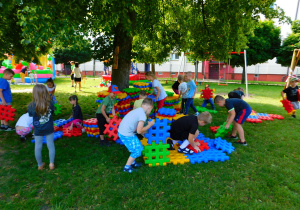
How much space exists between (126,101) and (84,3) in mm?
3166

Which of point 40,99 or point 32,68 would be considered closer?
point 40,99

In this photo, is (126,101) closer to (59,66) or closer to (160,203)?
(160,203)

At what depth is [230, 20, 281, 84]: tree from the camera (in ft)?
83.6

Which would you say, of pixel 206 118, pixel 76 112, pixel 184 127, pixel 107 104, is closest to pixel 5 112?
pixel 76 112

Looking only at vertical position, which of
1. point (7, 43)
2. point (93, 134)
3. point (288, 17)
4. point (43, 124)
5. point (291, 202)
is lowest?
point (291, 202)

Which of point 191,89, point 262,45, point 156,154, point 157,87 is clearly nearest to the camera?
point 156,154

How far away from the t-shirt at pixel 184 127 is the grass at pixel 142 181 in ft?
2.51

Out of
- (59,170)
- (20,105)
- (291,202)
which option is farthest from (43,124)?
(20,105)

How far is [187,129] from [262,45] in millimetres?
26059

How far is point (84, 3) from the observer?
16.6 feet

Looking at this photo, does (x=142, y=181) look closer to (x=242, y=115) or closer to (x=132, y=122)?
(x=132, y=122)

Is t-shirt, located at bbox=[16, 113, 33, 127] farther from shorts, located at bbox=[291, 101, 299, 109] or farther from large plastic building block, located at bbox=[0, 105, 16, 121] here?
shorts, located at bbox=[291, 101, 299, 109]

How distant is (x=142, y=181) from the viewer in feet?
11.8

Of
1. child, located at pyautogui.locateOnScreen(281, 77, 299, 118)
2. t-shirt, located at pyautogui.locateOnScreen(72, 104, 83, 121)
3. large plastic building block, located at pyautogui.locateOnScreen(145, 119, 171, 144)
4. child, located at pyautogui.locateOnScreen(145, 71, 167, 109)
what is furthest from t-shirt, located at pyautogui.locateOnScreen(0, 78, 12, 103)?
child, located at pyautogui.locateOnScreen(281, 77, 299, 118)
